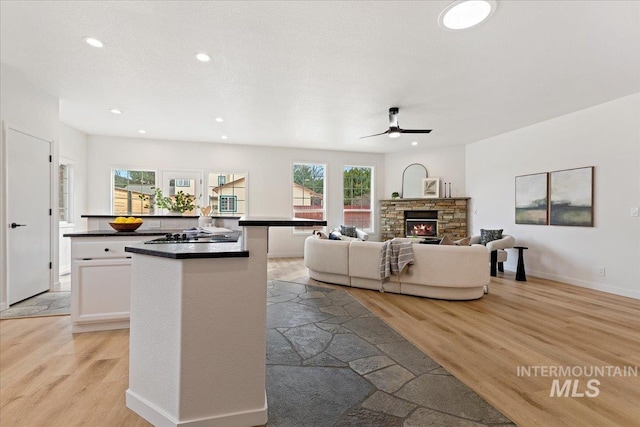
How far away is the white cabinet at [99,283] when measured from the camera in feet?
9.07

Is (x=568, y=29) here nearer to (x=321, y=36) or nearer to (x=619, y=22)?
(x=619, y=22)

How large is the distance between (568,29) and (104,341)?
483cm

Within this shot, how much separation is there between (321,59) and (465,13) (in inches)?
54.0

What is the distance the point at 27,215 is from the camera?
12.6ft

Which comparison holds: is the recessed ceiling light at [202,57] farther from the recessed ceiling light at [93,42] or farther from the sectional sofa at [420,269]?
the sectional sofa at [420,269]

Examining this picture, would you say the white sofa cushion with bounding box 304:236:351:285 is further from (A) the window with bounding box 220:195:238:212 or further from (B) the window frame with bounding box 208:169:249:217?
(A) the window with bounding box 220:195:238:212

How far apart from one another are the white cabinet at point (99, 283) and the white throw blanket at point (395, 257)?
2987 millimetres

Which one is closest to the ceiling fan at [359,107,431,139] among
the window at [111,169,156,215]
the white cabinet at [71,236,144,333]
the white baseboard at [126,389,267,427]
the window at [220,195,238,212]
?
the white cabinet at [71,236,144,333]

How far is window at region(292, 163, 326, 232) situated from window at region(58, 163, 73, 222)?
454 cm

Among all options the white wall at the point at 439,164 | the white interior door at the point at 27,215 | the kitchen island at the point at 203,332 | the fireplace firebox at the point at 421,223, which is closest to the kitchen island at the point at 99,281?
the kitchen island at the point at 203,332

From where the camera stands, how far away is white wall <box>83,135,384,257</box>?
6.63 meters

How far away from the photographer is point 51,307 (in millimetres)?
3557

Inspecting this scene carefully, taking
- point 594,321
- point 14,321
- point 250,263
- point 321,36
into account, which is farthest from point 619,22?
point 14,321

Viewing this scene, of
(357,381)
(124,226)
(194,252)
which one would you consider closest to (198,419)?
(194,252)
